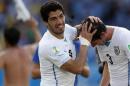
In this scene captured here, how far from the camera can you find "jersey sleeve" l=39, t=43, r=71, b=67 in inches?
238

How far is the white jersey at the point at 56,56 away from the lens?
6055mm

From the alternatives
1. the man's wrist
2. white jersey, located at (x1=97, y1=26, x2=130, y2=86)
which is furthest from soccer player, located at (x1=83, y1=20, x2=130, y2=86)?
the man's wrist

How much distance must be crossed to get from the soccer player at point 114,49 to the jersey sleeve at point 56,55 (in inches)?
13.5

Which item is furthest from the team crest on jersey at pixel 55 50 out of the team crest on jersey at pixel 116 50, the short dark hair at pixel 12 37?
the short dark hair at pixel 12 37

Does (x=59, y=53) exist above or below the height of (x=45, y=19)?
below

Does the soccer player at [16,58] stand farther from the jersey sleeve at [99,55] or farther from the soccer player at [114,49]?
the soccer player at [114,49]

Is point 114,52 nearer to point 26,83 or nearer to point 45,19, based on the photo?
point 45,19

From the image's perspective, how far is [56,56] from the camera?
608 centimetres

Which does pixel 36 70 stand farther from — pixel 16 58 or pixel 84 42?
pixel 84 42

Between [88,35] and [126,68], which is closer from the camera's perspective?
[88,35]

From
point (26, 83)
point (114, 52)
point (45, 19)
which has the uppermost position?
point (45, 19)

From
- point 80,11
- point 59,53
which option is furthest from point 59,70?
point 80,11

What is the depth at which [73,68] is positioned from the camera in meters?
5.96

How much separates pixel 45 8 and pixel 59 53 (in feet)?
1.73
